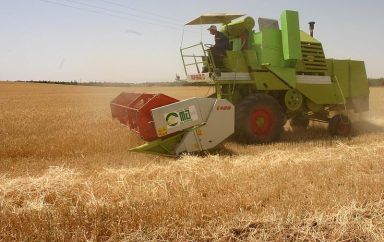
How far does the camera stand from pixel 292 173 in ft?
15.8

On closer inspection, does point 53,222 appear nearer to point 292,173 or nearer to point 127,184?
point 127,184

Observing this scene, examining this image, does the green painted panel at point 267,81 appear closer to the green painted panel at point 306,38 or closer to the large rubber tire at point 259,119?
the large rubber tire at point 259,119

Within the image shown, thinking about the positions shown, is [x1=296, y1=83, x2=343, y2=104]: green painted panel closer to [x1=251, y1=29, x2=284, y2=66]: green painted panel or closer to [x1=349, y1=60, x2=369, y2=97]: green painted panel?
[x1=349, y1=60, x2=369, y2=97]: green painted panel

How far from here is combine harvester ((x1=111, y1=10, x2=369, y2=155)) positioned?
21.2ft

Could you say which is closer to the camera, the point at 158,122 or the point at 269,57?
the point at 158,122

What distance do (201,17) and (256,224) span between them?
209 inches

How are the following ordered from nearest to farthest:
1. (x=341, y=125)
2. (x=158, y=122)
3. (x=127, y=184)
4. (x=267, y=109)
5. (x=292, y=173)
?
1. (x=127, y=184)
2. (x=292, y=173)
3. (x=158, y=122)
4. (x=267, y=109)
5. (x=341, y=125)

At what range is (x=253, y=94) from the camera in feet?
25.3

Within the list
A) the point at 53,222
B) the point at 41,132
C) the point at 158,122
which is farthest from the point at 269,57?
the point at 53,222

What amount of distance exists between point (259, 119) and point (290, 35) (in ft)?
5.76

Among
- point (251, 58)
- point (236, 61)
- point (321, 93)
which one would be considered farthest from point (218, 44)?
point (321, 93)

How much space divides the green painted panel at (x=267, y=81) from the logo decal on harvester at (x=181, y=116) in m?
1.93

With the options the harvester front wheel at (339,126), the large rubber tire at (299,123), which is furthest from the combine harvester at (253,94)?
the large rubber tire at (299,123)

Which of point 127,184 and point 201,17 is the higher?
point 201,17
